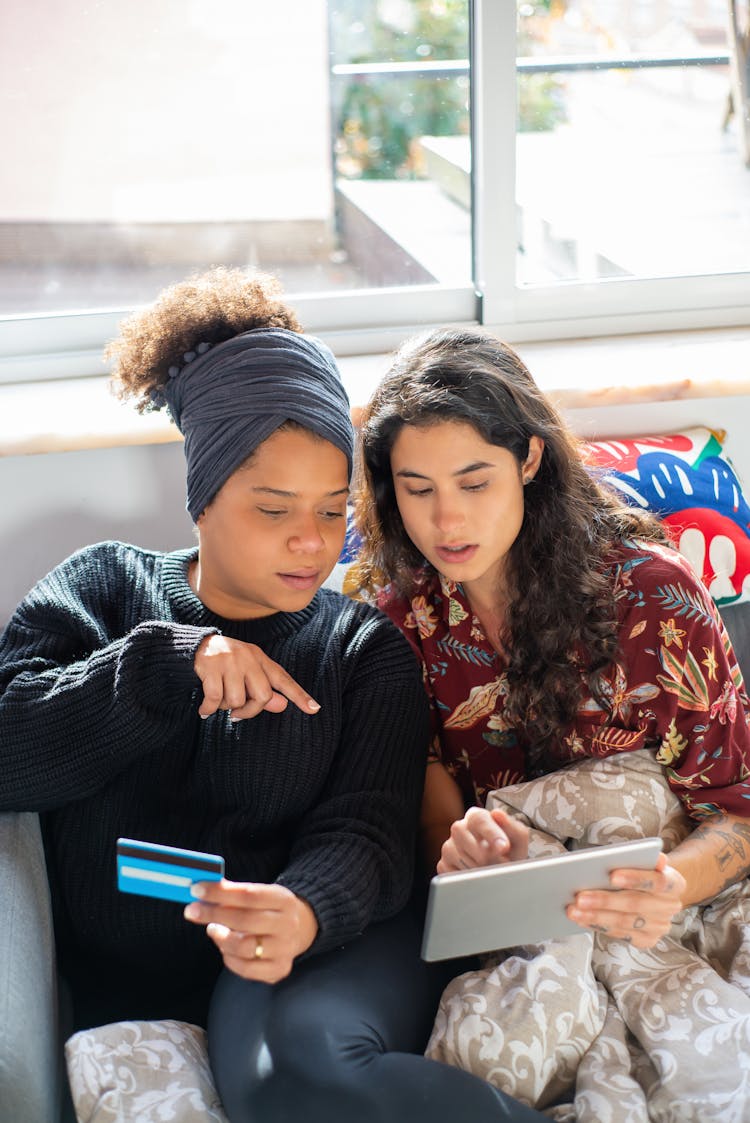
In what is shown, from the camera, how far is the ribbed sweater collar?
147 cm

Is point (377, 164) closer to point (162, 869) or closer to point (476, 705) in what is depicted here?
point (476, 705)

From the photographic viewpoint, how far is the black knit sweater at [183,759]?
134 cm

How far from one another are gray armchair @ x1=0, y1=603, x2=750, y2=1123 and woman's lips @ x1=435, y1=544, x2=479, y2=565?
1.90ft

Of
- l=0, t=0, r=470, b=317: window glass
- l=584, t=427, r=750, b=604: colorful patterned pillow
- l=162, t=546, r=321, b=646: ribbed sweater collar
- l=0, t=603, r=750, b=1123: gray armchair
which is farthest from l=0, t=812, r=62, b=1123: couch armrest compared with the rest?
l=0, t=0, r=470, b=317: window glass

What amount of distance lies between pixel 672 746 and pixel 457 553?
36 centimetres

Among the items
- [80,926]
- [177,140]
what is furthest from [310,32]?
[80,926]

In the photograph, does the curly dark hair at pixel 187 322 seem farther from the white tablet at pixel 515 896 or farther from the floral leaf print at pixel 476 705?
the white tablet at pixel 515 896

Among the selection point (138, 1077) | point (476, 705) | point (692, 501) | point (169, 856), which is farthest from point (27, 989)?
point (692, 501)

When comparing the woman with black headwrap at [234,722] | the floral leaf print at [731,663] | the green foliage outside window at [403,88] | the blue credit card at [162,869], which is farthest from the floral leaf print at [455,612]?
the green foliage outside window at [403,88]

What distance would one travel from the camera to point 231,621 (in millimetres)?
1483

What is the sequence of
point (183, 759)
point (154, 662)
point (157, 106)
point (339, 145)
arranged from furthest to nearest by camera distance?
point (339, 145) < point (157, 106) < point (183, 759) < point (154, 662)

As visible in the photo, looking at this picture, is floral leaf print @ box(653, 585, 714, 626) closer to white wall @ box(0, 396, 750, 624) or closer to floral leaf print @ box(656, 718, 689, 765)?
floral leaf print @ box(656, 718, 689, 765)

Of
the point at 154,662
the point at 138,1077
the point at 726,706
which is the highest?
the point at 154,662

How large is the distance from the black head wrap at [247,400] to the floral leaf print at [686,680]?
18.4 inches
